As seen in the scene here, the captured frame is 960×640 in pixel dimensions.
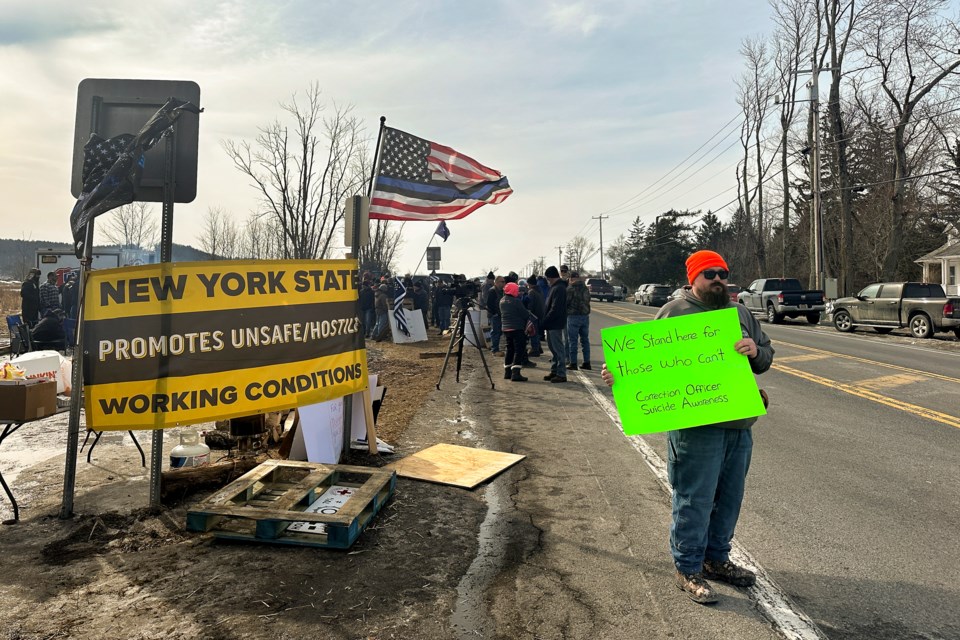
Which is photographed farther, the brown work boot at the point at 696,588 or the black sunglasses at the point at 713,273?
the black sunglasses at the point at 713,273

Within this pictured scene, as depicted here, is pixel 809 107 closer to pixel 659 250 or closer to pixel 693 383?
pixel 693 383

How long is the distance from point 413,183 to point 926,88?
3203 cm

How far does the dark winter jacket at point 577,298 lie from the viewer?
38.4ft

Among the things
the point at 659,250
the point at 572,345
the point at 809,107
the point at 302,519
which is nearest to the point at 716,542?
the point at 302,519

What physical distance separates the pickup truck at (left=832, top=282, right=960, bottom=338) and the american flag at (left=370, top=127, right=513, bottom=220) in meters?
14.9

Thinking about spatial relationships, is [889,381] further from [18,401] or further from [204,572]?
[18,401]

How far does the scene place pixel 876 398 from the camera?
30.0 feet

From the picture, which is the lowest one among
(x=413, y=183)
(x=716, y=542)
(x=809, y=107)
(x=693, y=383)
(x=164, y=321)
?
(x=716, y=542)

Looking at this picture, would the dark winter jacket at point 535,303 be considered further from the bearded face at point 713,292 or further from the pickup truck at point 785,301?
the pickup truck at point 785,301

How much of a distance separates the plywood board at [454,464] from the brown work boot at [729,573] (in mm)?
2111

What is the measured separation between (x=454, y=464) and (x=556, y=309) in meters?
5.91

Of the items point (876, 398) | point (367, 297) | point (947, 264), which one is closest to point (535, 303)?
point (876, 398)

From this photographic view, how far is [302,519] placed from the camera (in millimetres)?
3934

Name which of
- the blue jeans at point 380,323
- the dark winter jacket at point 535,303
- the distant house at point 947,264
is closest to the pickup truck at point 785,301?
the distant house at point 947,264
